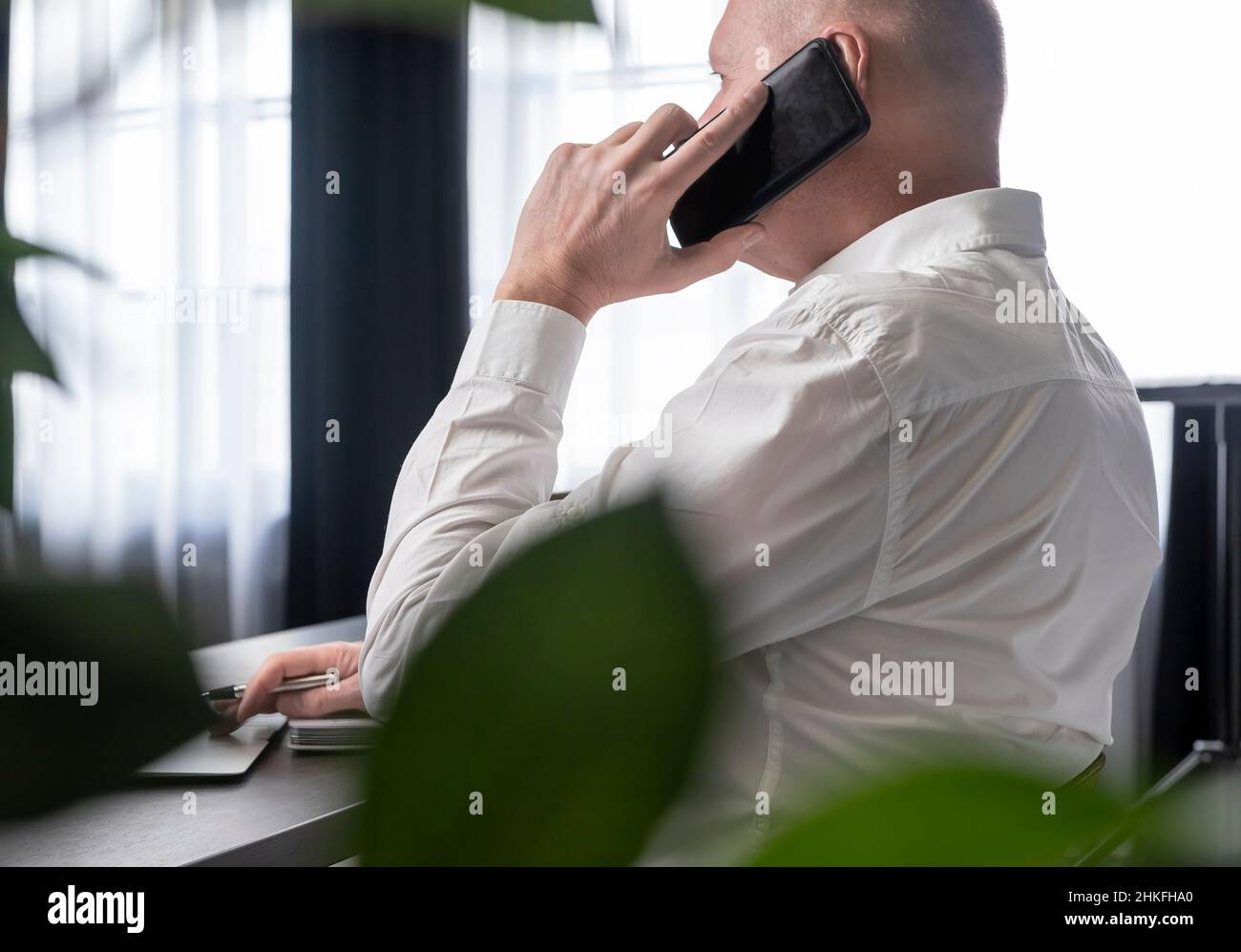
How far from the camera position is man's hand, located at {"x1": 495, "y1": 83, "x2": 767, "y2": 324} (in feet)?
1.66

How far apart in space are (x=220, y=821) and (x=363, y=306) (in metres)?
2.06

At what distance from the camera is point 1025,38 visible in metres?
1.73

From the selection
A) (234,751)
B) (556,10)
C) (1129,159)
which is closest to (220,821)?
(234,751)

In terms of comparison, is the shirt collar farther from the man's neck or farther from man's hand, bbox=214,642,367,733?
man's hand, bbox=214,642,367,733

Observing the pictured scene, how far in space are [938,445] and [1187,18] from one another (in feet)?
4.37

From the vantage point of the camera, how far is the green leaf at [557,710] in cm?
10

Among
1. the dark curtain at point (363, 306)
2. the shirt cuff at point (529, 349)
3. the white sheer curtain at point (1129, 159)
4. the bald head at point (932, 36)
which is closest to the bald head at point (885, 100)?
the bald head at point (932, 36)

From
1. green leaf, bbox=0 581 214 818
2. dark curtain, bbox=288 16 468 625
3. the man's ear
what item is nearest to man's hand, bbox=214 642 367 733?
green leaf, bbox=0 581 214 818

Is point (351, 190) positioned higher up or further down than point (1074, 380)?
higher up
